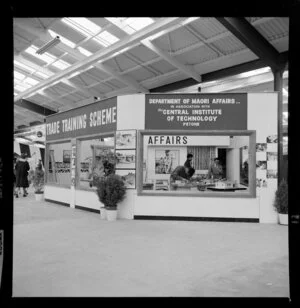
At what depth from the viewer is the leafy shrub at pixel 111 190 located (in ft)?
23.9

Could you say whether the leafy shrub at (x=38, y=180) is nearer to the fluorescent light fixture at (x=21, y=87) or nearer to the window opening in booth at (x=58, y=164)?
the window opening in booth at (x=58, y=164)

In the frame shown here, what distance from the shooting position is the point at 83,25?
10102 mm

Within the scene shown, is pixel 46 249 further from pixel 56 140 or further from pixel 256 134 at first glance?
pixel 56 140

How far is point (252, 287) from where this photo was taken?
331 centimetres

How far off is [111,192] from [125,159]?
0.86m

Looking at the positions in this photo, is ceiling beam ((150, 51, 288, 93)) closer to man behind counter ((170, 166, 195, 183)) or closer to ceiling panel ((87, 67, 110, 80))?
ceiling panel ((87, 67, 110, 80))

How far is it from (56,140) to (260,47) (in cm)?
660

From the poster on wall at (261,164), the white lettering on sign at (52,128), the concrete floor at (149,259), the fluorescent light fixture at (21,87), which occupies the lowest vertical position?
the concrete floor at (149,259)

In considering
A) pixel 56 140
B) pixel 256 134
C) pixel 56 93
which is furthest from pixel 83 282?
pixel 56 93

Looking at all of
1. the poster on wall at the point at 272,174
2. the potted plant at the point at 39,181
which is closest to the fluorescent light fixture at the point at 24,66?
the potted plant at the point at 39,181

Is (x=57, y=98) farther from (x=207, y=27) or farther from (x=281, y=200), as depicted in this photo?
(x=281, y=200)

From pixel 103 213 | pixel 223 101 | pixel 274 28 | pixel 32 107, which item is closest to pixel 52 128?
pixel 103 213

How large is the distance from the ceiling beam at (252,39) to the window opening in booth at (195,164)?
2.39 m
